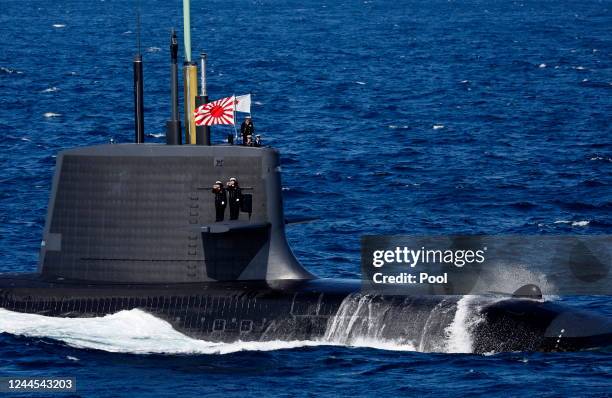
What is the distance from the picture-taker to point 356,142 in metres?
66.9

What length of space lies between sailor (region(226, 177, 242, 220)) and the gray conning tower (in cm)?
28

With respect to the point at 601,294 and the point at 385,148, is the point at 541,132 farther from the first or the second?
the point at 601,294

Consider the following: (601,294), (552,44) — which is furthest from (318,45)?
(601,294)

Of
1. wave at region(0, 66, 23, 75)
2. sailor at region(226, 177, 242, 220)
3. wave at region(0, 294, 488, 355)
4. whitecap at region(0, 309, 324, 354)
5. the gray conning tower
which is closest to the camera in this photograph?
wave at region(0, 294, 488, 355)

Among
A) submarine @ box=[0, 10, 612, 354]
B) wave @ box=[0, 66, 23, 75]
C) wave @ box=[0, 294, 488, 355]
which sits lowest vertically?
wave @ box=[0, 294, 488, 355]

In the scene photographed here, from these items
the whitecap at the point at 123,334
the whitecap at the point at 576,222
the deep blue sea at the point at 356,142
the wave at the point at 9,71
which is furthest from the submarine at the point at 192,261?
the wave at the point at 9,71

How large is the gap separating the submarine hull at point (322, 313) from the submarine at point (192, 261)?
0.09 ft

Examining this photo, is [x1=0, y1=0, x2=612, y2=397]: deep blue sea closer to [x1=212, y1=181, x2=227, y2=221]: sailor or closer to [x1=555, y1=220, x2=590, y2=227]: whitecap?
[x1=555, y1=220, x2=590, y2=227]: whitecap

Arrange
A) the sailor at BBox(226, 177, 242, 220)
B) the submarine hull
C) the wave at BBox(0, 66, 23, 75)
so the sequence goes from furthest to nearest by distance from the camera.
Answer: the wave at BBox(0, 66, 23, 75) → the sailor at BBox(226, 177, 242, 220) → the submarine hull

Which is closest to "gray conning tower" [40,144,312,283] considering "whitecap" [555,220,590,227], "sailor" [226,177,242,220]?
"sailor" [226,177,242,220]

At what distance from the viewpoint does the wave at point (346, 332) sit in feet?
97.4

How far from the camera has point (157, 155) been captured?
104 ft

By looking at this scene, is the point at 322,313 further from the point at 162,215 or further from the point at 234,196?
the point at 162,215

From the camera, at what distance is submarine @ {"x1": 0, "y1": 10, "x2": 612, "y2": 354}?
30.5 metres
